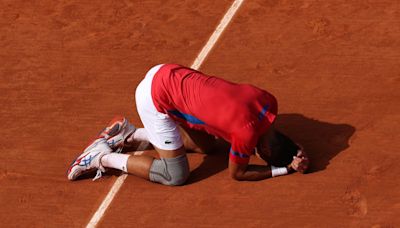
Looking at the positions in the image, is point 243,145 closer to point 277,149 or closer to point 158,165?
point 277,149

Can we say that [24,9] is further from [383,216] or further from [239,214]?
[383,216]

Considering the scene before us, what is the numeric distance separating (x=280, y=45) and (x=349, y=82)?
104 cm

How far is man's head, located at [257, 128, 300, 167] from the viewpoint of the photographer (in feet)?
24.7

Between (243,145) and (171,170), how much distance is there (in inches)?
36.4

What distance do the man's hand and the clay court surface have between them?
0.15 m

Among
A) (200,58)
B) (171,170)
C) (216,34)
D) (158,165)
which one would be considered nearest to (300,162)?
(171,170)

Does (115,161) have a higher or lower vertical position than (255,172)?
higher

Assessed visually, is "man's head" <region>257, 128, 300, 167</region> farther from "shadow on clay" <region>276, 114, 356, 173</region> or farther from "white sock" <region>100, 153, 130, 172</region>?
"white sock" <region>100, 153, 130, 172</region>

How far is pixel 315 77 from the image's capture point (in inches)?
352

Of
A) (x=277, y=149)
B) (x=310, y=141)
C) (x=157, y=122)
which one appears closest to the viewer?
(x=277, y=149)

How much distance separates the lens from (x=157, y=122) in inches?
306

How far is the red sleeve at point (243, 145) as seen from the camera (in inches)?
284

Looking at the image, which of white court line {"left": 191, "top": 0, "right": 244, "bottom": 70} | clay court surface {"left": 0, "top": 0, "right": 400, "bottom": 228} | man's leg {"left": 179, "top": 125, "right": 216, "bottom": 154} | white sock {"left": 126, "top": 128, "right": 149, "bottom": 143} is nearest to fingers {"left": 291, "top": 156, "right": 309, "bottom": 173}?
clay court surface {"left": 0, "top": 0, "right": 400, "bottom": 228}

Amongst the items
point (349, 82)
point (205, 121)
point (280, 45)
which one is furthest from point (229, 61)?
point (205, 121)
